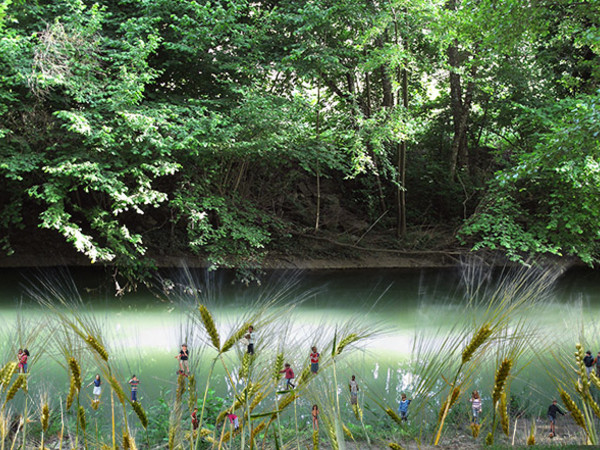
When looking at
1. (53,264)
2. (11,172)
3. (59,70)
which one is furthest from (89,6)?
(53,264)

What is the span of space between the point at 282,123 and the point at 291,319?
868cm

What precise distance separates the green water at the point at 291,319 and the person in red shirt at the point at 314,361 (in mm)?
55

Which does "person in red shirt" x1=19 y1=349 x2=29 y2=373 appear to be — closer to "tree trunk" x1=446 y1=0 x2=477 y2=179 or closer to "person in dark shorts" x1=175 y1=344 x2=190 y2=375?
"person in dark shorts" x1=175 y1=344 x2=190 y2=375

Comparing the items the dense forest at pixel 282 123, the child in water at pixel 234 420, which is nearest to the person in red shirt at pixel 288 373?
the child in water at pixel 234 420

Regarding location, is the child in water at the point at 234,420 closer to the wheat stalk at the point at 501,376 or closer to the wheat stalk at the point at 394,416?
the wheat stalk at the point at 394,416

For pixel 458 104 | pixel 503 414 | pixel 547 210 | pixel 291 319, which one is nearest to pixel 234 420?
pixel 291 319

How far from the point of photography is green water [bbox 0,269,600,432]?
2.19 metres

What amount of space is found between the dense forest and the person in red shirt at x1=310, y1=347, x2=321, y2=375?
554cm

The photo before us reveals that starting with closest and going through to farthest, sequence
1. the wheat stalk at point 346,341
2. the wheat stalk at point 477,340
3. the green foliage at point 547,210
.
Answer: the wheat stalk at point 477,340 < the wheat stalk at point 346,341 < the green foliage at point 547,210

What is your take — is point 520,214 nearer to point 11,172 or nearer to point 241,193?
point 241,193

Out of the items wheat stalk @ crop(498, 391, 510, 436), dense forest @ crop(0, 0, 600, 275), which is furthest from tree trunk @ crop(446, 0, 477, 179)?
wheat stalk @ crop(498, 391, 510, 436)

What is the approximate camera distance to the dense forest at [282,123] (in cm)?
930

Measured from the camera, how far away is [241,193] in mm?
13125

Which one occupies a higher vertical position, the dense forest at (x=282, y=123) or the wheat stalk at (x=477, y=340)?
the dense forest at (x=282, y=123)
